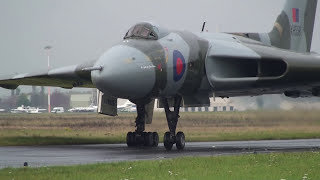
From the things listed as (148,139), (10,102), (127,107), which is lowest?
(148,139)

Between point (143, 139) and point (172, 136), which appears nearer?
point (172, 136)

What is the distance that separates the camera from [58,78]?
28234 millimetres

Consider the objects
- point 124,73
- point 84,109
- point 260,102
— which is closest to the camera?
point 124,73

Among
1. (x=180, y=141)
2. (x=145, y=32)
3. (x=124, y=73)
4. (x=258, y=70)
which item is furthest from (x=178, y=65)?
(x=258, y=70)

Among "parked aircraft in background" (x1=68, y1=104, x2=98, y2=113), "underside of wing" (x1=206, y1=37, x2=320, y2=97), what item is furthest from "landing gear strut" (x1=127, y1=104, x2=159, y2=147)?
"parked aircraft in background" (x1=68, y1=104, x2=98, y2=113)

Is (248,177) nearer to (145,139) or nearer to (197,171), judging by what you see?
(197,171)

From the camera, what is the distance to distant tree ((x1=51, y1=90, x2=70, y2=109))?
101300 mm

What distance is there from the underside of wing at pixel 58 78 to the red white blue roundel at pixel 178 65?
10.2 ft

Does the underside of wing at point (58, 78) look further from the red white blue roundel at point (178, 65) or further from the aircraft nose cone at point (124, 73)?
the red white blue roundel at point (178, 65)

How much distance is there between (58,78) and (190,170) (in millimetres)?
13573

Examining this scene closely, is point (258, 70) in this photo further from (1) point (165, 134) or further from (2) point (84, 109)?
(2) point (84, 109)

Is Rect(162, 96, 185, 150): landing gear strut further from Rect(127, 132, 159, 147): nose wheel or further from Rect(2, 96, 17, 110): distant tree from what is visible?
Rect(2, 96, 17, 110): distant tree

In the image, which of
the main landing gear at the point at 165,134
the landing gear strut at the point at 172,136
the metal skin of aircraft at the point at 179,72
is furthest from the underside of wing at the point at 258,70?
the landing gear strut at the point at 172,136

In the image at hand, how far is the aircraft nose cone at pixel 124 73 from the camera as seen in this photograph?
22281 millimetres
